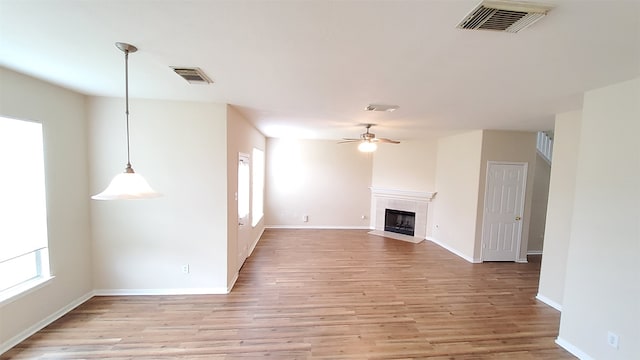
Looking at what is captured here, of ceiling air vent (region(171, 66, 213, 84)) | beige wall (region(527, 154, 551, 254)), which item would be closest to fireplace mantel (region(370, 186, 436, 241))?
beige wall (region(527, 154, 551, 254))

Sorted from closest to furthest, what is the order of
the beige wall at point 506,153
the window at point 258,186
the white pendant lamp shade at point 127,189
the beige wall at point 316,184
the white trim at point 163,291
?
the white pendant lamp shade at point 127,189 → the white trim at point 163,291 → the beige wall at point 506,153 → the window at point 258,186 → the beige wall at point 316,184

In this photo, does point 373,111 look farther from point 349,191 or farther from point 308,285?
point 349,191

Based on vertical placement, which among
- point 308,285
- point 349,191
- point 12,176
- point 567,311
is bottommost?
point 308,285

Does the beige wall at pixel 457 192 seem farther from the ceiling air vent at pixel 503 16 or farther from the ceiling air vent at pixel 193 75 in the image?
the ceiling air vent at pixel 193 75

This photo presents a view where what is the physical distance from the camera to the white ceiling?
1.29 m

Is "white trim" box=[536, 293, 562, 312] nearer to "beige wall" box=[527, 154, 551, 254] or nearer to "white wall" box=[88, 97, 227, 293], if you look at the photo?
"beige wall" box=[527, 154, 551, 254]

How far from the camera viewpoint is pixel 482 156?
475cm

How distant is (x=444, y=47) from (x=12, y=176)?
396 centimetres

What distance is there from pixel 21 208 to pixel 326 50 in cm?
335

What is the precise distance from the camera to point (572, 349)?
99.6 inches

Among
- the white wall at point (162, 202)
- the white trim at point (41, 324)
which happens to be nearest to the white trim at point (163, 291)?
the white wall at point (162, 202)

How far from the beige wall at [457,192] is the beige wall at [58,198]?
20.6 feet

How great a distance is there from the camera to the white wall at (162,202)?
319 centimetres

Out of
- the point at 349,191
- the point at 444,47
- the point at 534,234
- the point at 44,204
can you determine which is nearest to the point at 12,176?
the point at 44,204
